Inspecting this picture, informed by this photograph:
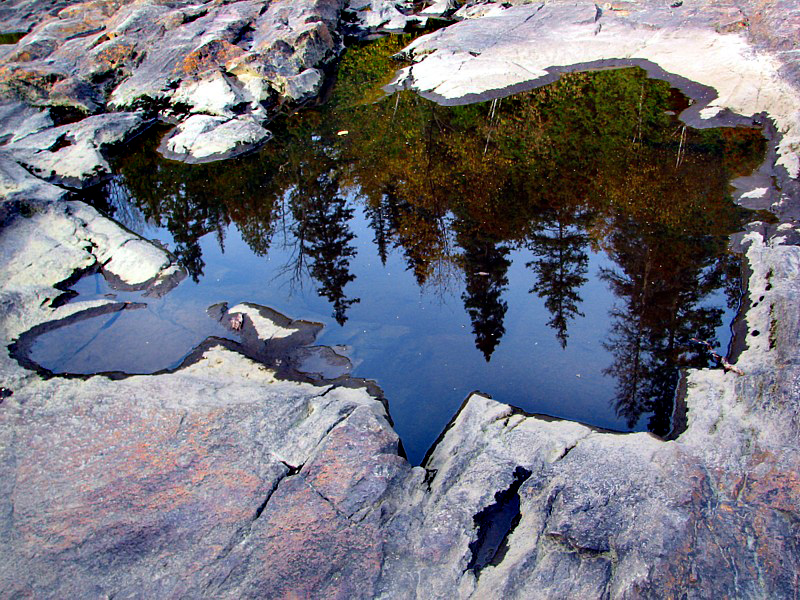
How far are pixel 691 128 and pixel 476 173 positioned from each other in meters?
5.29

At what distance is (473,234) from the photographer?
1177cm

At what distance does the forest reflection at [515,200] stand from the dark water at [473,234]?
0.14 feet

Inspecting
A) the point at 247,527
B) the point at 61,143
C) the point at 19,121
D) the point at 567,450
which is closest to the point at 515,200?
the point at 567,450

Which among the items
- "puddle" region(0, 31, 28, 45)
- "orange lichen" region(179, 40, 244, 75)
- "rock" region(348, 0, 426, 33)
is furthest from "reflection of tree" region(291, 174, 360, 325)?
"puddle" region(0, 31, 28, 45)

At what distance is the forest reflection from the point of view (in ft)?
31.1

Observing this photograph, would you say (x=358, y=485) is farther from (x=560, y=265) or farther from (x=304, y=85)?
(x=304, y=85)

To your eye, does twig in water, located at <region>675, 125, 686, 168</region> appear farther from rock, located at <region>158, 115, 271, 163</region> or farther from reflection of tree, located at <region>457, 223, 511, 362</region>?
rock, located at <region>158, 115, 271, 163</region>

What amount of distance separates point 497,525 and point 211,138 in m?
13.6

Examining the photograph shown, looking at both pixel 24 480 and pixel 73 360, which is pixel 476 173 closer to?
pixel 73 360

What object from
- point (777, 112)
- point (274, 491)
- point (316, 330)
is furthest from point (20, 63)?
point (777, 112)

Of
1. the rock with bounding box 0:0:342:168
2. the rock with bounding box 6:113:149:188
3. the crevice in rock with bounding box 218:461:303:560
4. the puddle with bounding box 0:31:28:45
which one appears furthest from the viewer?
the puddle with bounding box 0:31:28:45

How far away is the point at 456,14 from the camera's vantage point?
2598 centimetres

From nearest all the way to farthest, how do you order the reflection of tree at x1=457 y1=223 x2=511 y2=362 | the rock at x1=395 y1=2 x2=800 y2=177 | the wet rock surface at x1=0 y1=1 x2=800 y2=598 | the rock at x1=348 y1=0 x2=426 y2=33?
the wet rock surface at x1=0 y1=1 x2=800 y2=598 < the reflection of tree at x1=457 y1=223 x2=511 y2=362 < the rock at x1=395 y1=2 x2=800 y2=177 < the rock at x1=348 y1=0 x2=426 y2=33

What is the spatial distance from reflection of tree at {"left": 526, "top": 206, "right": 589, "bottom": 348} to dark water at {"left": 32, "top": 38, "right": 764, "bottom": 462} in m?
0.04
